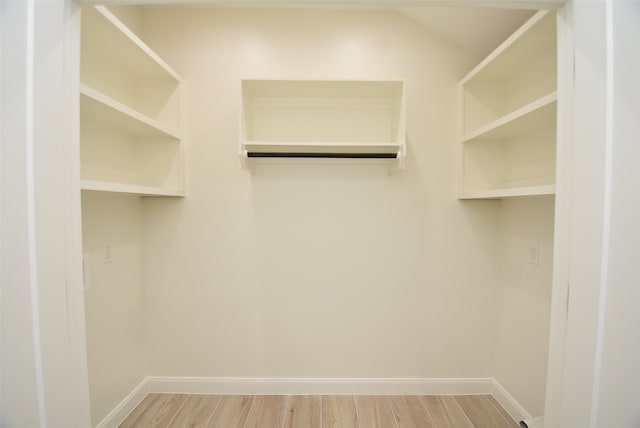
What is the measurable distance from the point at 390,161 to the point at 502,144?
2.74 ft

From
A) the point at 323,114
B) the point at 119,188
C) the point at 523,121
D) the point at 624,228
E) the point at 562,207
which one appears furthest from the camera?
the point at 323,114

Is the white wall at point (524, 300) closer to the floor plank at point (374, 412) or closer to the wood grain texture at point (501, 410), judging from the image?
the wood grain texture at point (501, 410)

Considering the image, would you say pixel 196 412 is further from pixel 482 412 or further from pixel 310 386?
pixel 482 412

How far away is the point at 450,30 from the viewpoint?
1.79 meters

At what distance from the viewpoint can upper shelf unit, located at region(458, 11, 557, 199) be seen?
4.33ft

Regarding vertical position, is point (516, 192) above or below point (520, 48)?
below

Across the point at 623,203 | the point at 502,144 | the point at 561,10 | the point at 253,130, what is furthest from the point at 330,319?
the point at 561,10

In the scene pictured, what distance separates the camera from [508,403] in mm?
1732

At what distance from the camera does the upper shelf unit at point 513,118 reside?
1321 millimetres

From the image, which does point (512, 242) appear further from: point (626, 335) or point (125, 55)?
point (125, 55)

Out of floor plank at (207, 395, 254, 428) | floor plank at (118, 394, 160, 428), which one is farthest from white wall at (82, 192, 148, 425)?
floor plank at (207, 395, 254, 428)

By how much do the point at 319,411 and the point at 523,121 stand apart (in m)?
2.19

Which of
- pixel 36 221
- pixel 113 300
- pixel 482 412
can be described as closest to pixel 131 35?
pixel 36 221

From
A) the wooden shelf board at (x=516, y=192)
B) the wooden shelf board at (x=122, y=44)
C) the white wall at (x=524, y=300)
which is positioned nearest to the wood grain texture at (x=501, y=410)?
the white wall at (x=524, y=300)
